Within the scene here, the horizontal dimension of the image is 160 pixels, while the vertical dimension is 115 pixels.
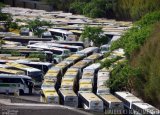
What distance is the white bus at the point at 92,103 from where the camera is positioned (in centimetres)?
1353

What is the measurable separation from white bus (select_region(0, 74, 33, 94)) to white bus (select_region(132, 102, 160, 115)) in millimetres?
4664

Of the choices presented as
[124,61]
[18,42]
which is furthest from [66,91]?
[18,42]

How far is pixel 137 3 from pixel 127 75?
7.73m

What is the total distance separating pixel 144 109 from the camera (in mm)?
12586

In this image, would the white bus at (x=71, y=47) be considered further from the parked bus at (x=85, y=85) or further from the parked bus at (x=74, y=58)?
the parked bus at (x=85, y=85)

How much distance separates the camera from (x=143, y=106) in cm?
A: 1285

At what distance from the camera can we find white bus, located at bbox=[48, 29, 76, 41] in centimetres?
2671

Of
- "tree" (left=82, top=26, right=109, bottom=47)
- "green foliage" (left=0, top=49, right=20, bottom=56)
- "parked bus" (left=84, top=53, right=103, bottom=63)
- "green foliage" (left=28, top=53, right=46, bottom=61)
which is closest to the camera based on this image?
"parked bus" (left=84, top=53, right=103, bottom=63)

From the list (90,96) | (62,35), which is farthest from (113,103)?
(62,35)

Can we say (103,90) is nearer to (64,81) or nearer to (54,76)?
(64,81)

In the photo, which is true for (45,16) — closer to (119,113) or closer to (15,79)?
(15,79)

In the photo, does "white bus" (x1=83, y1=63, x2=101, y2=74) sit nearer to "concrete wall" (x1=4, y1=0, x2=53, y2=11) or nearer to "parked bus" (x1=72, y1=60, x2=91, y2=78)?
"parked bus" (x1=72, y1=60, x2=91, y2=78)

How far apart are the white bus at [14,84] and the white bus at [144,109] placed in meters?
4.66

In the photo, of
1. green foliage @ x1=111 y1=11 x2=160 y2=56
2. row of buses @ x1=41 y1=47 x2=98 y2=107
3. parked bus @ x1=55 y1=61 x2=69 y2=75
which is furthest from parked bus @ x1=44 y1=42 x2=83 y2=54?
green foliage @ x1=111 y1=11 x2=160 y2=56
